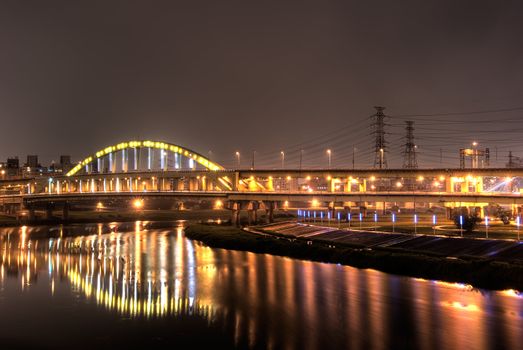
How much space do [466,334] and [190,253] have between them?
28.8 meters

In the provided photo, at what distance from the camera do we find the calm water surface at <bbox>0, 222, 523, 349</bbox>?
A: 65.4ft

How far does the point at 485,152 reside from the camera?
8881 cm

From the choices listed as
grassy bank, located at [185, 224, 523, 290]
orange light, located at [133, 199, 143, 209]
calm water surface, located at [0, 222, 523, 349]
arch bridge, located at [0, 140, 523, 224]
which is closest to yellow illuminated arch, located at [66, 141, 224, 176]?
arch bridge, located at [0, 140, 523, 224]

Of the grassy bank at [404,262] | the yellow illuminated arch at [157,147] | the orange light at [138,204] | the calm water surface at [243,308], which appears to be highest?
the yellow illuminated arch at [157,147]

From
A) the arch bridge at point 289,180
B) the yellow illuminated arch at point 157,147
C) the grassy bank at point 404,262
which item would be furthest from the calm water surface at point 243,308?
the yellow illuminated arch at point 157,147

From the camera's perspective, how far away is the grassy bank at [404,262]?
28.4 m

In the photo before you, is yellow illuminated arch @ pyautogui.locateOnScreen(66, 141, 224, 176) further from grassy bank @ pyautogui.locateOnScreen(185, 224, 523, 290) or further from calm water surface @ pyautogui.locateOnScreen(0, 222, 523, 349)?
calm water surface @ pyautogui.locateOnScreen(0, 222, 523, 349)

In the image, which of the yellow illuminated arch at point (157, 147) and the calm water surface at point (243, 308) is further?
the yellow illuminated arch at point (157, 147)

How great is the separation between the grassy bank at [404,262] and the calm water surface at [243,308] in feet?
4.50

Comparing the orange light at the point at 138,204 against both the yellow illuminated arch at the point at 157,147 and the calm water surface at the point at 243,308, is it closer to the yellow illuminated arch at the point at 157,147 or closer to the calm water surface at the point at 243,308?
the yellow illuminated arch at the point at 157,147

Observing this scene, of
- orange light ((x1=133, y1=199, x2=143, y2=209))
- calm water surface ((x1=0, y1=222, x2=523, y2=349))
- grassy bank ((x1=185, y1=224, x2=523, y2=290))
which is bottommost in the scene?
calm water surface ((x1=0, y1=222, x2=523, y2=349))

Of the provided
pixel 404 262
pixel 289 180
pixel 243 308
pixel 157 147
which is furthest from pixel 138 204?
pixel 243 308

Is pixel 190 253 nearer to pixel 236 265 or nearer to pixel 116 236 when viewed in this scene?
pixel 236 265

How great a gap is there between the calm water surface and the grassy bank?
137 cm
